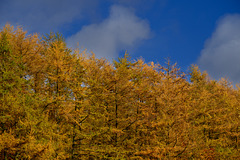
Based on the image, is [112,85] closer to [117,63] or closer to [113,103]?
[113,103]

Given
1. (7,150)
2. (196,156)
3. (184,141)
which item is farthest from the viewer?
(196,156)

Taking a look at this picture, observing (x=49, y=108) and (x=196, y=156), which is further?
(x=196, y=156)

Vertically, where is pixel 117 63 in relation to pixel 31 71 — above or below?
above

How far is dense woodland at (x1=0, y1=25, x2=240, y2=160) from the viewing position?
11.9 meters

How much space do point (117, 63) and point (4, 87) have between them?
11109mm

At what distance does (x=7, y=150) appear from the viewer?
10.8 meters

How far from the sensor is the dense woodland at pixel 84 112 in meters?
11.9

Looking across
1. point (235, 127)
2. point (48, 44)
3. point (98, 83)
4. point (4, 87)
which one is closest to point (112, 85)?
point (98, 83)

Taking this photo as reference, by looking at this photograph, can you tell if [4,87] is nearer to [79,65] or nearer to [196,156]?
[79,65]

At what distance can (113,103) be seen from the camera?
15.9m

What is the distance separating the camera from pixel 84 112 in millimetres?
15219

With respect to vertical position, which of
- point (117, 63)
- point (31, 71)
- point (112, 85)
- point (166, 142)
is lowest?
point (166, 142)

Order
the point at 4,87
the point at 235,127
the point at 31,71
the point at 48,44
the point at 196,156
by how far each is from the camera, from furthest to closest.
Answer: the point at 48,44, the point at 235,127, the point at 31,71, the point at 196,156, the point at 4,87

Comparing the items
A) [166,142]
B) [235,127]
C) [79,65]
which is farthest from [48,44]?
[235,127]
